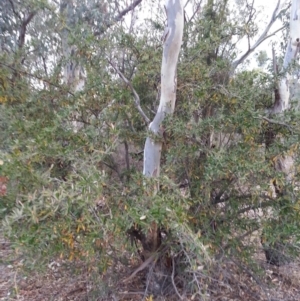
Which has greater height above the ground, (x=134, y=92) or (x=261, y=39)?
(x=261, y=39)

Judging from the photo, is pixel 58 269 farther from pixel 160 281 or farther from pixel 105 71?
pixel 105 71

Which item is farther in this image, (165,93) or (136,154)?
(136,154)

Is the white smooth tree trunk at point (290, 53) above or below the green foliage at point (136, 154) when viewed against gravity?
above

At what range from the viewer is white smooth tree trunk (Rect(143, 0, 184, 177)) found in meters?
3.28

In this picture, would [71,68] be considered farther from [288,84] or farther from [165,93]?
[288,84]

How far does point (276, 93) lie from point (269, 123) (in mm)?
880

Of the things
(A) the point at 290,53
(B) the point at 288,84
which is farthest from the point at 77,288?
(A) the point at 290,53

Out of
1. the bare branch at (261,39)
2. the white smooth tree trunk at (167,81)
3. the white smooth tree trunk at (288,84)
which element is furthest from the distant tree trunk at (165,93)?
the bare branch at (261,39)

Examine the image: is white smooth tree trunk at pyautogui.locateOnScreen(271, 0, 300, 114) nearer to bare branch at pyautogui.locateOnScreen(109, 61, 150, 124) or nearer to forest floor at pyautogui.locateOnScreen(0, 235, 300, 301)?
bare branch at pyautogui.locateOnScreen(109, 61, 150, 124)

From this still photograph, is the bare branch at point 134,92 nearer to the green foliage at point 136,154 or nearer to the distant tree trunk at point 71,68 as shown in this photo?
the green foliage at point 136,154

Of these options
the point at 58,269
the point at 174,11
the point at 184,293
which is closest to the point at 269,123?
the point at 174,11

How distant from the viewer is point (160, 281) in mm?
3715

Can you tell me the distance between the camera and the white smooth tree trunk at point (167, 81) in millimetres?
3281

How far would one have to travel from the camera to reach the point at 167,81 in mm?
3400
